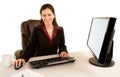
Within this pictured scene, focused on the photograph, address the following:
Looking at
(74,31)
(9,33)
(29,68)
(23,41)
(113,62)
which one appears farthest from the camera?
(74,31)

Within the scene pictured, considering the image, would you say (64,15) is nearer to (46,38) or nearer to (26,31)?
(26,31)

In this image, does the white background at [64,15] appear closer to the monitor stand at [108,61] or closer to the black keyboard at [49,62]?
the monitor stand at [108,61]

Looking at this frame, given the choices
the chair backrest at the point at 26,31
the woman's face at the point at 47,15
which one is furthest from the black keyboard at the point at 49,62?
the chair backrest at the point at 26,31

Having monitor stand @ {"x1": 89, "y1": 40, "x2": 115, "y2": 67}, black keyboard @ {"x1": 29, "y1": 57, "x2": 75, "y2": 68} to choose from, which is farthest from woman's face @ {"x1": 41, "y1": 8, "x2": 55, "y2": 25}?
monitor stand @ {"x1": 89, "y1": 40, "x2": 115, "y2": 67}

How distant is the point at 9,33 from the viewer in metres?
2.76

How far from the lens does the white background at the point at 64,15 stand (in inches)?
107

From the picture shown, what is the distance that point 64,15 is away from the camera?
9.61 feet

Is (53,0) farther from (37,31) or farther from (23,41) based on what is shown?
(37,31)

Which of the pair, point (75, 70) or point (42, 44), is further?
point (42, 44)

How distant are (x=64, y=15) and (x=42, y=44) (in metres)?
1.22

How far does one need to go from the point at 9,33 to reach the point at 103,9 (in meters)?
1.61

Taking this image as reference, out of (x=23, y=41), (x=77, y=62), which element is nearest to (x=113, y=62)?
(x=77, y=62)

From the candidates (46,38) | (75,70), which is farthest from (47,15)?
(75,70)

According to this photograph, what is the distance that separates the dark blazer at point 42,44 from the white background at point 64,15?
1.04 meters
